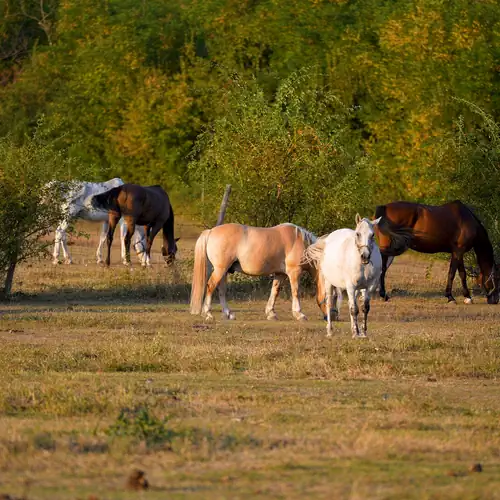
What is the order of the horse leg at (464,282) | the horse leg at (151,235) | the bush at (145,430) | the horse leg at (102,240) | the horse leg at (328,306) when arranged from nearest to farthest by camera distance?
the bush at (145,430)
the horse leg at (328,306)
the horse leg at (464,282)
the horse leg at (151,235)
the horse leg at (102,240)

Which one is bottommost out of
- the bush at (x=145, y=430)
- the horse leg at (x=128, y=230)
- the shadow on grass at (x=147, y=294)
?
the bush at (x=145, y=430)

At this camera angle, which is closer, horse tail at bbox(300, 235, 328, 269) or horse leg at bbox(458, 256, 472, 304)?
horse tail at bbox(300, 235, 328, 269)

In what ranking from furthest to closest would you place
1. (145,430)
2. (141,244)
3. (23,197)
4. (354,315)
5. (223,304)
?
(141,244)
(23,197)
(223,304)
(354,315)
(145,430)

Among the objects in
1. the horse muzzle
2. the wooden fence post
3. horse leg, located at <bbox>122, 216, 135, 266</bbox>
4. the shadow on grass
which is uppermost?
the wooden fence post

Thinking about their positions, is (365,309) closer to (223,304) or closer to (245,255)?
(245,255)

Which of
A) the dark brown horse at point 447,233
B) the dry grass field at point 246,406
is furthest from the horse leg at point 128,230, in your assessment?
the dry grass field at point 246,406

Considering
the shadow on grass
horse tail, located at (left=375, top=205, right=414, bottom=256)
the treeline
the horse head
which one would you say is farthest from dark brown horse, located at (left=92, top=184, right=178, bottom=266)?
the horse head

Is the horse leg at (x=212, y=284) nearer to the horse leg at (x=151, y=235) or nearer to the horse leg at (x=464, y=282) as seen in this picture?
the horse leg at (x=464, y=282)

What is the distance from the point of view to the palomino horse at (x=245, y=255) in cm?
1941

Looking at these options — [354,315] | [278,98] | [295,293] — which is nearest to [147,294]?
[278,98]

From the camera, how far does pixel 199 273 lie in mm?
19469

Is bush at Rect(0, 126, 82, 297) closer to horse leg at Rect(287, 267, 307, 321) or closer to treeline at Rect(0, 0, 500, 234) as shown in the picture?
treeline at Rect(0, 0, 500, 234)

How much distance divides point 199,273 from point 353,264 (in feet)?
11.1

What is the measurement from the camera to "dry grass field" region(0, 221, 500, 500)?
318 inches
